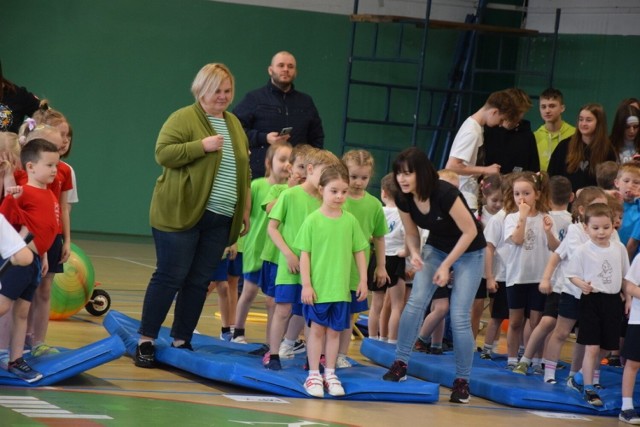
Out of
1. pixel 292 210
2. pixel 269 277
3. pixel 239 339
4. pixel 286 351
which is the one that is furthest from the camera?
pixel 239 339

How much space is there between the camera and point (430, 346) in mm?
7891

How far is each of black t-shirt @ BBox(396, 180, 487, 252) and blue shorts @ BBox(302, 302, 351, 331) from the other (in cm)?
67

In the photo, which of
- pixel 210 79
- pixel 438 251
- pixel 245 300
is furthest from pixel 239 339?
pixel 210 79

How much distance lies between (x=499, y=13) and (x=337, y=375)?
990 cm

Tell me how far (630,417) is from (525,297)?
1.33 metres

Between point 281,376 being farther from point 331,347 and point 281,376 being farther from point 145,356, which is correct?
point 145,356

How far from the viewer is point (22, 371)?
19.0 ft

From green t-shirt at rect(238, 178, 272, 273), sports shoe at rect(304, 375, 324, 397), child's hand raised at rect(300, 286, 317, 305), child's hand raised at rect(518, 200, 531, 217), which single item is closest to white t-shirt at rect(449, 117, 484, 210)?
child's hand raised at rect(518, 200, 531, 217)

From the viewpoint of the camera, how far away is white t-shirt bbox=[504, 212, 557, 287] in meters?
7.26

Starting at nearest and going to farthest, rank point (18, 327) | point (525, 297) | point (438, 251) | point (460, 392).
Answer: point (18, 327), point (460, 392), point (438, 251), point (525, 297)

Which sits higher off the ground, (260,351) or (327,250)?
(327,250)

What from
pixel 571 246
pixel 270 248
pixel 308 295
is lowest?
pixel 308 295

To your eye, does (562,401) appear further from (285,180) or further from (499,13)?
(499,13)

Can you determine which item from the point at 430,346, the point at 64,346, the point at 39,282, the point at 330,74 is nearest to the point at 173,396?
the point at 39,282
